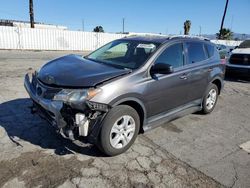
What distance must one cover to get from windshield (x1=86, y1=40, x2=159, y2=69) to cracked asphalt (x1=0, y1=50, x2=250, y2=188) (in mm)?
1371

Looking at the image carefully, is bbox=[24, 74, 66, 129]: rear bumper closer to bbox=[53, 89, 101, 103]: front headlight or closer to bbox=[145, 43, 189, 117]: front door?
bbox=[53, 89, 101, 103]: front headlight

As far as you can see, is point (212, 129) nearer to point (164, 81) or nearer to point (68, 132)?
point (164, 81)

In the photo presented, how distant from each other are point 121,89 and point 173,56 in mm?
1532

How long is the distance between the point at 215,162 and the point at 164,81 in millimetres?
1499

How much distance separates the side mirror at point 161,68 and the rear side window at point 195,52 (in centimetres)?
110

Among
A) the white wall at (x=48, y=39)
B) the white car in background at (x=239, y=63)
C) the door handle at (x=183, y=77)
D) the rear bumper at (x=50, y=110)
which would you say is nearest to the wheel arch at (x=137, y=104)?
the rear bumper at (x=50, y=110)

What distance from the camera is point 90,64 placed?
3939mm

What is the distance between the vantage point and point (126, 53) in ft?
14.5

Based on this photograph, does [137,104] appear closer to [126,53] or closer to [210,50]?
[126,53]

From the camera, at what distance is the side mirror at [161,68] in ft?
12.1

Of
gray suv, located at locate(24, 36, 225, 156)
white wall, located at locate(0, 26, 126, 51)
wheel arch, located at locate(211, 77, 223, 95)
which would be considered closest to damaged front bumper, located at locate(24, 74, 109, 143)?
gray suv, located at locate(24, 36, 225, 156)

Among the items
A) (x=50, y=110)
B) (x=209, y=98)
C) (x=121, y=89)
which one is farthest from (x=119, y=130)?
(x=209, y=98)

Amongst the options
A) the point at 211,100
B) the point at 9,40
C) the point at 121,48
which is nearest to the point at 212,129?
the point at 211,100

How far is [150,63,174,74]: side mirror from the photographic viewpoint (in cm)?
369
